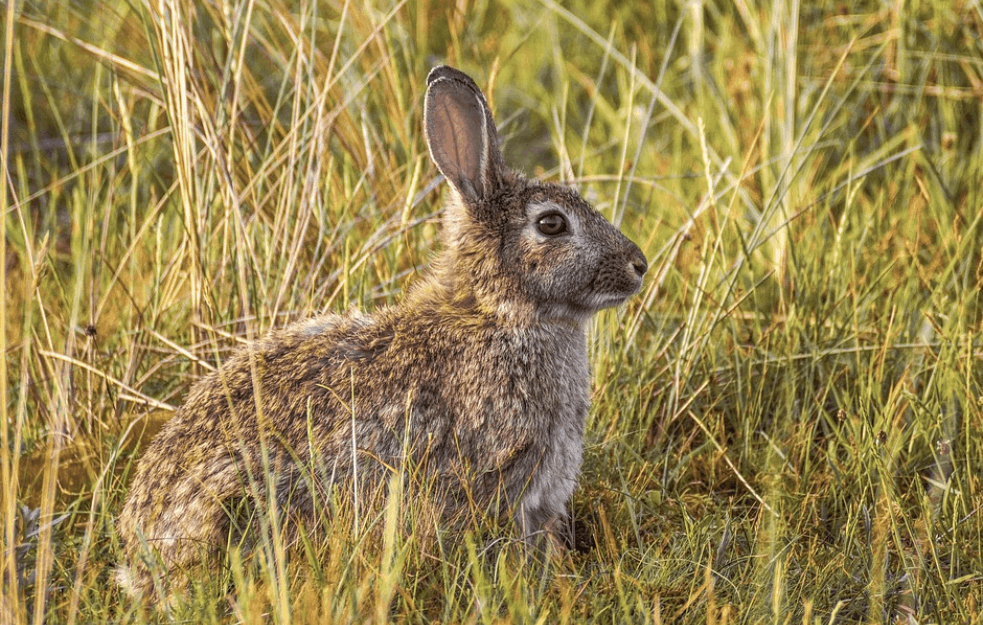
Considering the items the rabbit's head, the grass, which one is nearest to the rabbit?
the rabbit's head

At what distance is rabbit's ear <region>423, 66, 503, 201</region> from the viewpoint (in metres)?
3.69

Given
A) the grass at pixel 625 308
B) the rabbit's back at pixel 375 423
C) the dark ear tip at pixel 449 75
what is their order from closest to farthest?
the grass at pixel 625 308
the rabbit's back at pixel 375 423
the dark ear tip at pixel 449 75

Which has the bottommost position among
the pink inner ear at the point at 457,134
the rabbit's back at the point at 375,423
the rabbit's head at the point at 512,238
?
the rabbit's back at the point at 375,423

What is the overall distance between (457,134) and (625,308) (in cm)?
114

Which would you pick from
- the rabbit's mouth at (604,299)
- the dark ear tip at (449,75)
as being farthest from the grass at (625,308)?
the dark ear tip at (449,75)

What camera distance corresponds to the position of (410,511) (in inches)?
124

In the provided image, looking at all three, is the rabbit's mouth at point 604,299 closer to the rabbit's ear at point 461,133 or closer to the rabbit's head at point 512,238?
the rabbit's head at point 512,238

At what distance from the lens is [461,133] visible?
3.76 meters

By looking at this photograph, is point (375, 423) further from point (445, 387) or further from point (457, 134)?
point (457, 134)

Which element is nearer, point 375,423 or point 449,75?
point 375,423

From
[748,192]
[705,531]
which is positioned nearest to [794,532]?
[705,531]

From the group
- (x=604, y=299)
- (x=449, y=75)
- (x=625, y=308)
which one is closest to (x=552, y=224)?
(x=604, y=299)

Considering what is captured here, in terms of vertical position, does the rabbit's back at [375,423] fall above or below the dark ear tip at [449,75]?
below

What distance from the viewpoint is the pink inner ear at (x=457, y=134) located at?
371 centimetres
